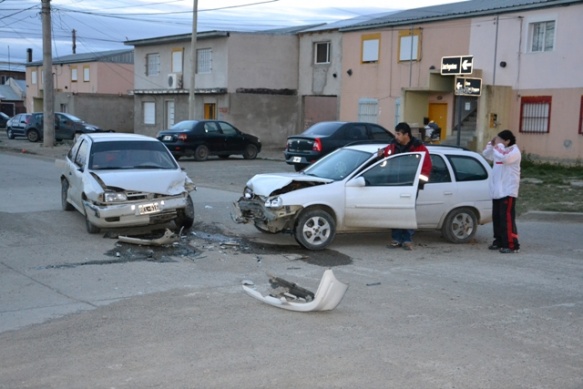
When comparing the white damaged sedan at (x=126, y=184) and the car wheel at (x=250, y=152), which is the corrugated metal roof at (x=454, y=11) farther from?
the white damaged sedan at (x=126, y=184)

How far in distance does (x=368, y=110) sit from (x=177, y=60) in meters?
13.2

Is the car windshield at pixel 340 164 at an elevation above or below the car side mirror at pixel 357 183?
above

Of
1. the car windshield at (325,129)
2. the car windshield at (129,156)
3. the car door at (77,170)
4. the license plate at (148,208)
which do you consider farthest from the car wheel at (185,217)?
the car windshield at (325,129)

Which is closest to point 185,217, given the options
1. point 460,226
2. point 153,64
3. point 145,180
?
point 145,180

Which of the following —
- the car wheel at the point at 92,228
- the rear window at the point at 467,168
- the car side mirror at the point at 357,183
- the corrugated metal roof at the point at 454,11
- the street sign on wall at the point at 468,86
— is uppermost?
the corrugated metal roof at the point at 454,11

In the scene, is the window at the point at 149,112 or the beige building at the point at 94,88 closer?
the window at the point at 149,112

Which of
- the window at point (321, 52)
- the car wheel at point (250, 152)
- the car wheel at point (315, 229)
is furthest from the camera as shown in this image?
the window at point (321, 52)

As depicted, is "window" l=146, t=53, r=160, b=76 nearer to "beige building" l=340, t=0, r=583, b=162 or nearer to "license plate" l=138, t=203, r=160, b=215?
"beige building" l=340, t=0, r=583, b=162

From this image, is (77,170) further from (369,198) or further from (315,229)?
(369,198)

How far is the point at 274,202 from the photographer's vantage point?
35.2 feet

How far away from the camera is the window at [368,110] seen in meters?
33.0

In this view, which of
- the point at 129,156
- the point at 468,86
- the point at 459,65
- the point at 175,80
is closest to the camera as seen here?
the point at 129,156

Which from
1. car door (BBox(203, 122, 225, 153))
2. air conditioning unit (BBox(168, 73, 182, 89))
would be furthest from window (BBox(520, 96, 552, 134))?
air conditioning unit (BBox(168, 73, 182, 89))

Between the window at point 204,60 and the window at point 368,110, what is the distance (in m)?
8.92
